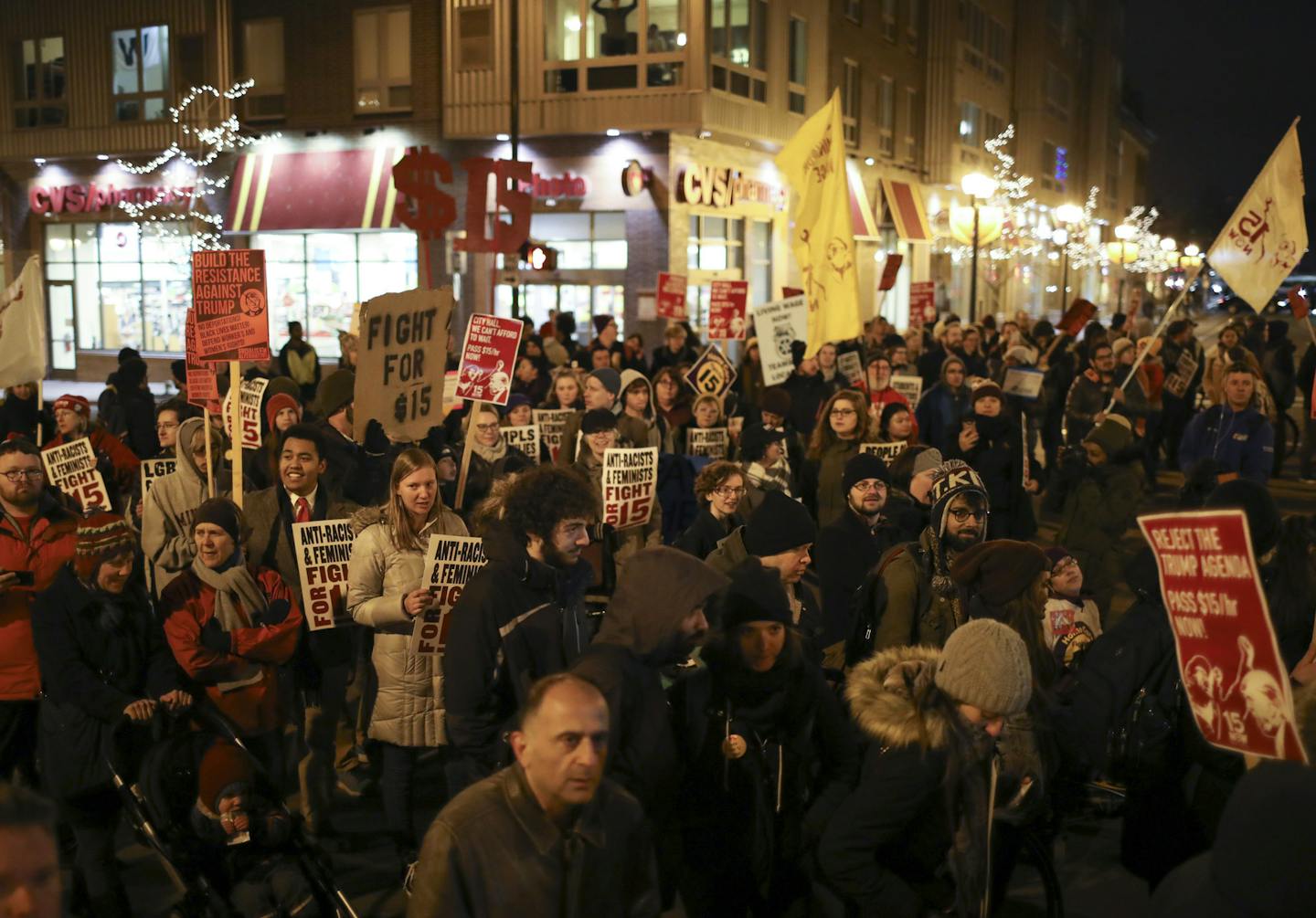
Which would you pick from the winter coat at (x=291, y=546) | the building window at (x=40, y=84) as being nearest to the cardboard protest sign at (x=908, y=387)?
the winter coat at (x=291, y=546)

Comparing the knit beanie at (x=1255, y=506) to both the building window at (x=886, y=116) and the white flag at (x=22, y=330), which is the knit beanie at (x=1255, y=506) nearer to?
the white flag at (x=22, y=330)

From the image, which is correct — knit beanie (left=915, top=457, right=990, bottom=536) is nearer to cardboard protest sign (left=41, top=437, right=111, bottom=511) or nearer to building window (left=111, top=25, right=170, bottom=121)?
cardboard protest sign (left=41, top=437, right=111, bottom=511)

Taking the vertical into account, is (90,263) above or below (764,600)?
above

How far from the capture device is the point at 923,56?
40969 mm

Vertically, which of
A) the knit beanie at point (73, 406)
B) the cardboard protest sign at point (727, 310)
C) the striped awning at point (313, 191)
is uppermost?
the striped awning at point (313, 191)

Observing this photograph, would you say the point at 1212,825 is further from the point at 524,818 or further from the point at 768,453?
the point at 768,453

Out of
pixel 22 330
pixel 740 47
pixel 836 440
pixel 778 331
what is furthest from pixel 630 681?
pixel 740 47

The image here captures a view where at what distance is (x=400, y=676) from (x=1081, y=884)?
125 inches

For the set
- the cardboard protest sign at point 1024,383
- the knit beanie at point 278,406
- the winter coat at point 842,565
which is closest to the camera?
the winter coat at point 842,565

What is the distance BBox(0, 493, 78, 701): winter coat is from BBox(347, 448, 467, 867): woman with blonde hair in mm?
1257

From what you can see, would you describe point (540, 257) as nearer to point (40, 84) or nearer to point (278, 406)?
point (278, 406)

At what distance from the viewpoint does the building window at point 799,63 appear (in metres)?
30.4

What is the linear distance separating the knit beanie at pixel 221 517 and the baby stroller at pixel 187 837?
3.44 feet

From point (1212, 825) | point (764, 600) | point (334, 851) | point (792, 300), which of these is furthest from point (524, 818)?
point (792, 300)
